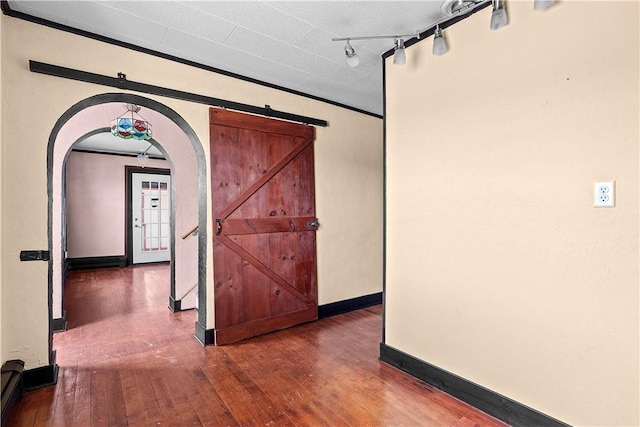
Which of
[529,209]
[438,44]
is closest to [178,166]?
[438,44]

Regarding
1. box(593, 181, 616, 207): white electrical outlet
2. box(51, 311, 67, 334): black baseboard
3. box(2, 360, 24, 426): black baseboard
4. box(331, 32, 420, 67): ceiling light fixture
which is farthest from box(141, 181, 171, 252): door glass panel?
box(593, 181, 616, 207): white electrical outlet

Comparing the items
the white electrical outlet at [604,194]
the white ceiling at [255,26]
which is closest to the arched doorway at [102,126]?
the white ceiling at [255,26]

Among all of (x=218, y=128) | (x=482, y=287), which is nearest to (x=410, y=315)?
(x=482, y=287)

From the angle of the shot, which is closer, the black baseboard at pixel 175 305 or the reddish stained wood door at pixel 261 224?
the reddish stained wood door at pixel 261 224

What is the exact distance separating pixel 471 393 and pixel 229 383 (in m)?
1.61

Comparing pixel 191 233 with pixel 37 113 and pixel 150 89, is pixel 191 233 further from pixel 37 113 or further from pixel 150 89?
pixel 37 113

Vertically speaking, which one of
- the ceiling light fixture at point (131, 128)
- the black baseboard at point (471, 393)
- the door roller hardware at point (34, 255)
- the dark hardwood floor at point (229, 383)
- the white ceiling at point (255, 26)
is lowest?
the dark hardwood floor at point (229, 383)

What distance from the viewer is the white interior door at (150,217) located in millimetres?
7289

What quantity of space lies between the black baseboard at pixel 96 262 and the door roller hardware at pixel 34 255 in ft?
17.6

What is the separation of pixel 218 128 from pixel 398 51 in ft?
5.57

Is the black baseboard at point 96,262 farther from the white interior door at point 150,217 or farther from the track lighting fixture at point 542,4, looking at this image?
the track lighting fixture at point 542,4

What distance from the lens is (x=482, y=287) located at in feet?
6.63

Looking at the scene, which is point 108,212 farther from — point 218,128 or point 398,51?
point 398,51

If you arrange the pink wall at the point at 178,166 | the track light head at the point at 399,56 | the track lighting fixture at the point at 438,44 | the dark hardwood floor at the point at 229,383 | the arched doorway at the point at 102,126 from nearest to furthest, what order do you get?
the dark hardwood floor at the point at 229,383 < the track lighting fixture at the point at 438,44 < the track light head at the point at 399,56 < the arched doorway at the point at 102,126 < the pink wall at the point at 178,166
